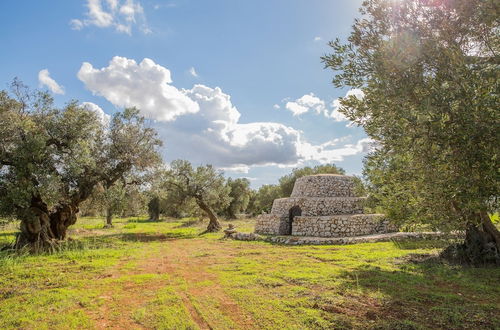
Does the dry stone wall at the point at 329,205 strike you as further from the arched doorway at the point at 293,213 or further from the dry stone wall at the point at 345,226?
the dry stone wall at the point at 345,226

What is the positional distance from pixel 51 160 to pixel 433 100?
1758cm

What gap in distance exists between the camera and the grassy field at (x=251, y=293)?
6.31 metres

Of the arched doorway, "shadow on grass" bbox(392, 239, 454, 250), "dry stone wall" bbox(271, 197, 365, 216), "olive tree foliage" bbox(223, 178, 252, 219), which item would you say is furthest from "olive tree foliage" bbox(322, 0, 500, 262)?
"olive tree foliage" bbox(223, 178, 252, 219)

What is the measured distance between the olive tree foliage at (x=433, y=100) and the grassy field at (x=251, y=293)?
2.38 metres

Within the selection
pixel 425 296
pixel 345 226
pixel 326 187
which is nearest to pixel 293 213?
pixel 326 187

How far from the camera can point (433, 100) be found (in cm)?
582

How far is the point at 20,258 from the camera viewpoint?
1326 centimetres

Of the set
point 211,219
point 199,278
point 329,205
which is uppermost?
point 329,205

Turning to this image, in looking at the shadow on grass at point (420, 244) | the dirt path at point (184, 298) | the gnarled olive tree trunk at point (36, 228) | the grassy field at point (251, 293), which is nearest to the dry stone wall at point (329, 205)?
the shadow on grass at point (420, 244)

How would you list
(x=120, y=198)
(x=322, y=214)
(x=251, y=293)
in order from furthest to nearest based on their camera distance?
(x=322, y=214)
(x=120, y=198)
(x=251, y=293)

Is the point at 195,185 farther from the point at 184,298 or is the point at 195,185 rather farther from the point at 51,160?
the point at 184,298

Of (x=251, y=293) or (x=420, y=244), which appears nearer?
(x=251, y=293)

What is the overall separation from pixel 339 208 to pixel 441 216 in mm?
17128

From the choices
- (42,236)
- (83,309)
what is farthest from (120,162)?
(83,309)
